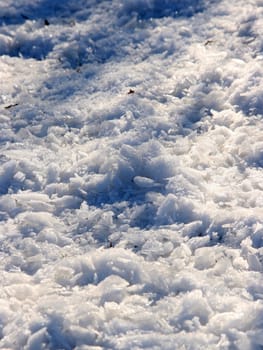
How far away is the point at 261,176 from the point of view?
2.95 m

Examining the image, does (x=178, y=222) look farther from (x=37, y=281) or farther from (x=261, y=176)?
(x=37, y=281)

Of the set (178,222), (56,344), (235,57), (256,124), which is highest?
(235,57)

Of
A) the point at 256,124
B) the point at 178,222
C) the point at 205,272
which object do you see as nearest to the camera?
the point at 205,272

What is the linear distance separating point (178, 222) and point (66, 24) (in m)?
2.14

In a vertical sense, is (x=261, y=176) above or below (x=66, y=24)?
below

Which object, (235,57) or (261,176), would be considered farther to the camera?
(235,57)

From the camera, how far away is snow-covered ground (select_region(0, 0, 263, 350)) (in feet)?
7.68

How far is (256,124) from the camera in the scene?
327 centimetres

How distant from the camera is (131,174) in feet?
9.96

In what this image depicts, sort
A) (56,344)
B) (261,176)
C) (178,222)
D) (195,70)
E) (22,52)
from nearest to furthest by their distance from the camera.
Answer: (56,344) → (178,222) → (261,176) → (195,70) → (22,52)

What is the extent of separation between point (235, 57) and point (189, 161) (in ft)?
3.57

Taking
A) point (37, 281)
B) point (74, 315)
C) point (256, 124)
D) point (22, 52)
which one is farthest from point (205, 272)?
point (22, 52)

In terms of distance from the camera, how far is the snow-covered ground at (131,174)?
234cm

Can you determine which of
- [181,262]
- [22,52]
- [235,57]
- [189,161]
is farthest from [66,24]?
[181,262]
